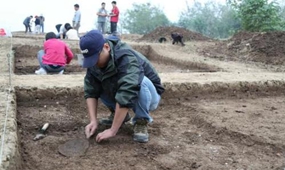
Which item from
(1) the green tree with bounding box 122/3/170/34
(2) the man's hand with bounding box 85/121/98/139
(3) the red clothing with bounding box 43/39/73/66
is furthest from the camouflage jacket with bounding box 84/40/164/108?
(1) the green tree with bounding box 122/3/170/34

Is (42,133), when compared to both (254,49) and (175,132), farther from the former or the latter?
(254,49)

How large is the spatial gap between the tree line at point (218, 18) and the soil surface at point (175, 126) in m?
7.93

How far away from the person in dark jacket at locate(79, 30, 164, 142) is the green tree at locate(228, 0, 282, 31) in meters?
10.4

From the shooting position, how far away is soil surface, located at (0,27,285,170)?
8.16ft

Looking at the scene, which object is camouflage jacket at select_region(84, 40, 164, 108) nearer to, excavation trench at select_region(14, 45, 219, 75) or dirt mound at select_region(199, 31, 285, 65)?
excavation trench at select_region(14, 45, 219, 75)

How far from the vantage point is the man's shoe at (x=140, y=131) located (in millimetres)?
2790

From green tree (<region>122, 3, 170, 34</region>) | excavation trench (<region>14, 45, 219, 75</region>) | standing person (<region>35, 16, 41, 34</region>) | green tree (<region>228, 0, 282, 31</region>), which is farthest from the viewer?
green tree (<region>122, 3, 170, 34</region>)

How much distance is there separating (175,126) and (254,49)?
20.6 feet

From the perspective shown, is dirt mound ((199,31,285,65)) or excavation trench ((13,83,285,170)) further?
dirt mound ((199,31,285,65))

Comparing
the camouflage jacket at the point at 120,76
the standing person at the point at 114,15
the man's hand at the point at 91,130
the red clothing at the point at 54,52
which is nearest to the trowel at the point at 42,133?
the man's hand at the point at 91,130

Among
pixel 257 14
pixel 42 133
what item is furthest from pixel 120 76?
pixel 257 14

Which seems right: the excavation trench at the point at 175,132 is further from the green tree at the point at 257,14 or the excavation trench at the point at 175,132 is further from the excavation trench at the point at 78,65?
the green tree at the point at 257,14

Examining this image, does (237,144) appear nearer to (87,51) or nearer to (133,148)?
(133,148)

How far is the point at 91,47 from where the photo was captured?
7.80ft
